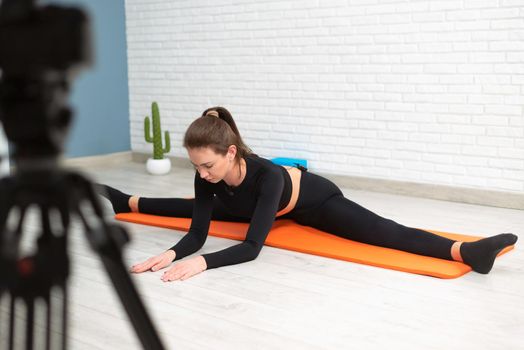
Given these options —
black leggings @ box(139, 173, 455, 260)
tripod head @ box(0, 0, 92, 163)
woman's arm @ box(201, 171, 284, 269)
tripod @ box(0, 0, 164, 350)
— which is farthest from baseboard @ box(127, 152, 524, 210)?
tripod head @ box(0, 0, 92, 163)

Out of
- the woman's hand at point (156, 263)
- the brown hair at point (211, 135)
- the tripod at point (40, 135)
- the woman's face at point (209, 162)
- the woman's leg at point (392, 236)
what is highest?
the tripod at point (40, 135)

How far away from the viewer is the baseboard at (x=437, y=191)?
3.76 metres

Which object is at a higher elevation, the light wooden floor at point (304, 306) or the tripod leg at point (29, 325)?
the tripod leg at point (29, 325)

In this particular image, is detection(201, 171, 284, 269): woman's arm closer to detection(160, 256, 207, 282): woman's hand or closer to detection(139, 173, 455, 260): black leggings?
detection(160, 256, 207, 282): woman's hand

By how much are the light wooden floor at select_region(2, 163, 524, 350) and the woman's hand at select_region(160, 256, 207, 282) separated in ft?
0.09

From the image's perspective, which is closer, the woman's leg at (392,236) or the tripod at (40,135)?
the tripod at (40,135)

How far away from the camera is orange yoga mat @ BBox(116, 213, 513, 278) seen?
100 inches

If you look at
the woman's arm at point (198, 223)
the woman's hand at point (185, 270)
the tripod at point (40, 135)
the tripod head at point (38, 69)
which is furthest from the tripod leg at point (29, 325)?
the woman's arm at point (198, 223)

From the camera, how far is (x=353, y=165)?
14.2ft

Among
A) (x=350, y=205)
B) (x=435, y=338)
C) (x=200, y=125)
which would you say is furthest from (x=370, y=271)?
(x=200, y=125)

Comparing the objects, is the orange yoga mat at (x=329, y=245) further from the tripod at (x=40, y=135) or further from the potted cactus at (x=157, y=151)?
the tripod at (x=40, y=135)

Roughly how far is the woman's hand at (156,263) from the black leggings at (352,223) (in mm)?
692

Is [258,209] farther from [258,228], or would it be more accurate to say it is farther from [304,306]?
[304,306]

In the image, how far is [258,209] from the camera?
256 centimetres
